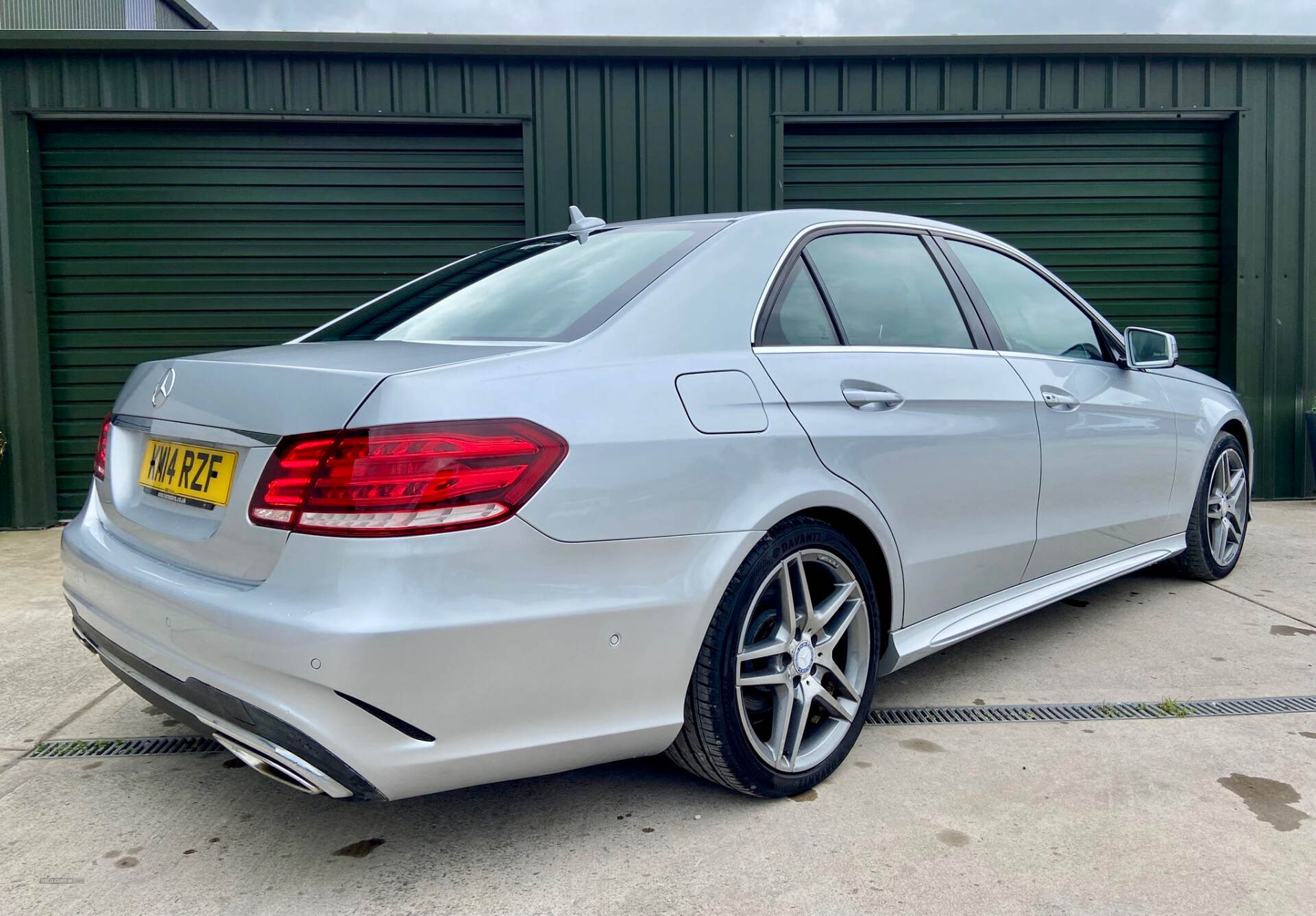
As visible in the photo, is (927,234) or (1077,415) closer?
(927,234)

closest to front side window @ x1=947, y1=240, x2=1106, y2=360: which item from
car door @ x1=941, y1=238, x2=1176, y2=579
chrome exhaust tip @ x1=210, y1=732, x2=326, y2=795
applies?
car door @ x1=941, y1=238, x2=1176, y2=579

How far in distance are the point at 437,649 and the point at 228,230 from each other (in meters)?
5.85

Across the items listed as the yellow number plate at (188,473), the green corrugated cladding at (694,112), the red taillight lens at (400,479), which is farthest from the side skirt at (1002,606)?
the green corrugated cladding at (694,112)

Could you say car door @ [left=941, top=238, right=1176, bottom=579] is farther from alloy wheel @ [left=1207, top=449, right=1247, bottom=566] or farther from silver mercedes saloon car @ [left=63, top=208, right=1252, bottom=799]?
alloy wheel @ [left=1207, top=449, right=1247, bottom=566]

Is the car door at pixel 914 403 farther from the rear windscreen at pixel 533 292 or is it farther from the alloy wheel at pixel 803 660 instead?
the rear windscreen at pixel 533 292

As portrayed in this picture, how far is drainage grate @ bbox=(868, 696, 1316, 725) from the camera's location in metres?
2.89

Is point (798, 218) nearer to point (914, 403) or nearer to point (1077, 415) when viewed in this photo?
point (914, 403)

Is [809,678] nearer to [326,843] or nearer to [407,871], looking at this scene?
[407,871]

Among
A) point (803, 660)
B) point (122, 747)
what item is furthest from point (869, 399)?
point (122, 747)

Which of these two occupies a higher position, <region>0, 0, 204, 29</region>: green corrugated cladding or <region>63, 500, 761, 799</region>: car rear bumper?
<region>0, 0, 204, 29</region>: green corrugated cladding

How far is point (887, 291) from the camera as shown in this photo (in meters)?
2.84

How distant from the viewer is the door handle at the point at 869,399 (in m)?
2.47

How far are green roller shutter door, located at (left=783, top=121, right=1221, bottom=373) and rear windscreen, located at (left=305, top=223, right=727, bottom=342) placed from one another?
4.47 meters

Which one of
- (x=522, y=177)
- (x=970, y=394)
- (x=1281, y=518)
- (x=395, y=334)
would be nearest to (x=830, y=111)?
(x=522, y=177)
